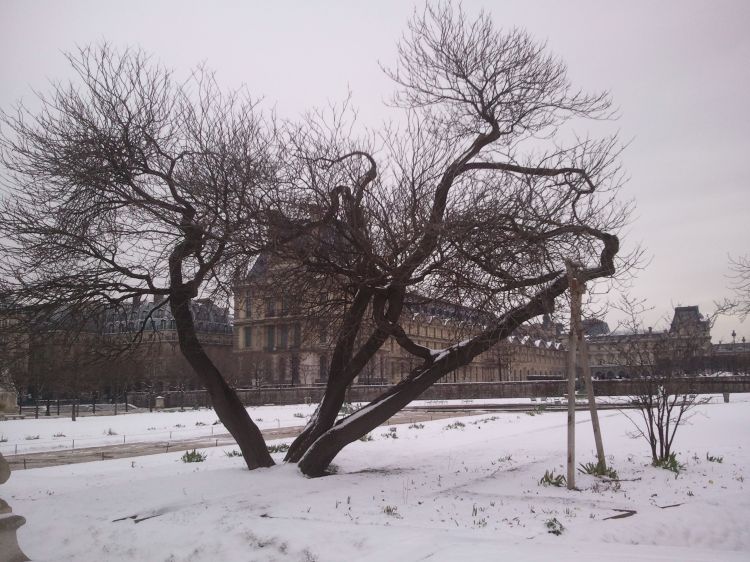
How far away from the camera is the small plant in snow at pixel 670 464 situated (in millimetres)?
10786

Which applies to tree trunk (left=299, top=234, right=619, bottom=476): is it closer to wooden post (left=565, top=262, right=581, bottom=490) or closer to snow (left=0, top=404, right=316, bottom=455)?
wooden post (left=565, top=262, right=581, bottom=490)

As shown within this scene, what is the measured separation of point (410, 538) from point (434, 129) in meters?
7.31

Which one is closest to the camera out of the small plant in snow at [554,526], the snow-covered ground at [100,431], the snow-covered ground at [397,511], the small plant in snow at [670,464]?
the snow-covered ground at [397,511]

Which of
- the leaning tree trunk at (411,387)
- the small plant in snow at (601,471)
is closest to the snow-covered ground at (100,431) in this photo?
the small plant in snow at (601,471)

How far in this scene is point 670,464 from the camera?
10.9 metres

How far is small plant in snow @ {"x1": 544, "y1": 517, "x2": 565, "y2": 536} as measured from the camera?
7230 mm

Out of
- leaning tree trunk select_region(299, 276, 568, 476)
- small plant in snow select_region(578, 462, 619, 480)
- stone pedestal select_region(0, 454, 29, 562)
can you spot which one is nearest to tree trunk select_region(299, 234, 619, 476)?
leaning tree trunk select_region(299, 276, 568, 476)

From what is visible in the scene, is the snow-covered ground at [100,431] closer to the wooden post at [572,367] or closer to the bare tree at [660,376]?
the bare tree at [660,376]

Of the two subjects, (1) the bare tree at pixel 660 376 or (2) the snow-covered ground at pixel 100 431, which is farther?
(2) the snow-covered ground at pixel 100 431

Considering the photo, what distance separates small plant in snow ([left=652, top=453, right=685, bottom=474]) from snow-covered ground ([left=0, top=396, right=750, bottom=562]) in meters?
0.20

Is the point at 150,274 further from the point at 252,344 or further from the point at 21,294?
the point at 252,344

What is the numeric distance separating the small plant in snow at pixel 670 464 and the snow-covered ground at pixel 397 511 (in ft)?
0.67

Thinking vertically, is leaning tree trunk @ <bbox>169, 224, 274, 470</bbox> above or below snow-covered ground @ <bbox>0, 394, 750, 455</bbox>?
above

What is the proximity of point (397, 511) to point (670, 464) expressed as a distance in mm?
5152
